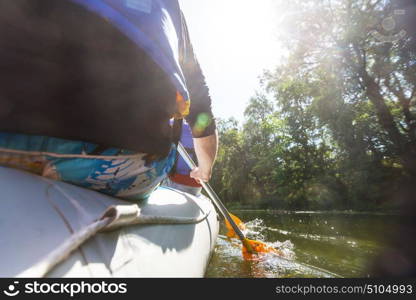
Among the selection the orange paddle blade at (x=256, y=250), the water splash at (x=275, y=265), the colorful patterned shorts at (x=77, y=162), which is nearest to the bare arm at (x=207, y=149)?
the colorful patterned shorts at (x=77, y=162)

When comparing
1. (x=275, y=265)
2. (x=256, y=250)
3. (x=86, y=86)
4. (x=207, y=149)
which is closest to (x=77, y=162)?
(x=86, y=86)

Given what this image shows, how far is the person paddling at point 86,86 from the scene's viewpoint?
2.02 feet

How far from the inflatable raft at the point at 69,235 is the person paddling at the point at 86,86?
100 mm

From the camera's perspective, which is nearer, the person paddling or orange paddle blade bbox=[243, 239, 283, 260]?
the person paddling

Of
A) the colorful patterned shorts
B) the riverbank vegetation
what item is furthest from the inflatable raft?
the riverbank vegetation

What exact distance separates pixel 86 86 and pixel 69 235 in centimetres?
39

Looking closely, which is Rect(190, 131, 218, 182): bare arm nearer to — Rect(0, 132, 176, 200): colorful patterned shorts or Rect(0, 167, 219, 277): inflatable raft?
Rect(0, 132, 176, 200): colorful patterned shorts

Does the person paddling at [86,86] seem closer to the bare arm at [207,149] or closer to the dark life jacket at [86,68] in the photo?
the dark life jacket at [86,68]

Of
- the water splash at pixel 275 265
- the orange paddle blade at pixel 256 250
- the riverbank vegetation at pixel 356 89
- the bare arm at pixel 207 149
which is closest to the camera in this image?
the bare arm at pixel 207 149

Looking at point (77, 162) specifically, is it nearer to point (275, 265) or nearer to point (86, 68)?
point (86, 68)

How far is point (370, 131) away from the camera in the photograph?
12430 mm

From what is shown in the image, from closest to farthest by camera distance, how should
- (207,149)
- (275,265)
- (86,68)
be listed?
(86,68) → (207,149) → (275,265)

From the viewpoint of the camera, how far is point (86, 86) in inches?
26.8

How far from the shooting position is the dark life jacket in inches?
24.0
